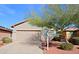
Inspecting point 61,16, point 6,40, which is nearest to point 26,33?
point 6,40

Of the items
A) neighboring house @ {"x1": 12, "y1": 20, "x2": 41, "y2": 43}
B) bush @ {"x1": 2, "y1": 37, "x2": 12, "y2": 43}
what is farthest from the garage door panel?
bush @ {"x1": 2, "y1": 37, "x2": 12, "y2": 43}

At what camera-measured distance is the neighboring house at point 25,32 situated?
1833 centimetres

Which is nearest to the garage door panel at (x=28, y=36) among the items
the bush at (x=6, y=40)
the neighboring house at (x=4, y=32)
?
the neighboring house at (x=4, y=32)

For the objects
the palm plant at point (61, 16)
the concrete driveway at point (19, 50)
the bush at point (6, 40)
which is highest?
the palm plant at point (61, 16)

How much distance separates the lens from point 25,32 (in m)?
19.1

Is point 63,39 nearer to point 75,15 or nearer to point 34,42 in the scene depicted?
point 34,42

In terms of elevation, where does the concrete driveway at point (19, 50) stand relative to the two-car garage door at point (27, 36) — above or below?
below

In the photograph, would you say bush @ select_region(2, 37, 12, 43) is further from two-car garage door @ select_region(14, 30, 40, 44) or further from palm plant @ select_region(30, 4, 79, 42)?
palm plant @ select_region(30, 4, 79, 42)

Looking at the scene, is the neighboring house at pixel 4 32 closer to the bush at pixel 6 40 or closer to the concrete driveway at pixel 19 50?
the bush at pixel 6 40

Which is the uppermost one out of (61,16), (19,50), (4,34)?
(61,16)

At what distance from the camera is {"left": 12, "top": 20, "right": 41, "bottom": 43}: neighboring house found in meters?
18.3

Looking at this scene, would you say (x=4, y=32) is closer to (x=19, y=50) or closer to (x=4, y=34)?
(x=4, y=34)

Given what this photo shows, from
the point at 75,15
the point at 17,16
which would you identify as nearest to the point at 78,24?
the point at 75,15

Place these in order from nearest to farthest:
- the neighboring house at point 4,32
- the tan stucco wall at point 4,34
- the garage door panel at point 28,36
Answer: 1. the tan stucco wall at point 4,34
2. the neighboring house at point 4,32
3. the garage door panel at point 28,36
